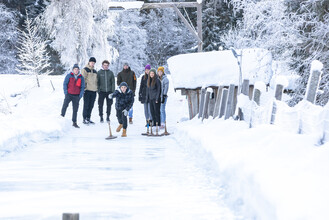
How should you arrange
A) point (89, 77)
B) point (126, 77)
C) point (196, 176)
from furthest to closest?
point (126, 77)
point (89, 77)
point (196, 176)

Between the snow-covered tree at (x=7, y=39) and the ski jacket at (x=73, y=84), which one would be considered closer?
the ski jacket at (x=73, y=84)

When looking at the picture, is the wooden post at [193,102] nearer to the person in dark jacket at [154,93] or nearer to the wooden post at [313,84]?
the person in dark jacket at [154,93]

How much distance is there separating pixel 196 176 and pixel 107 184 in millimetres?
1197

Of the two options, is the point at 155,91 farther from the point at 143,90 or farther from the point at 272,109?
the point at 272,109

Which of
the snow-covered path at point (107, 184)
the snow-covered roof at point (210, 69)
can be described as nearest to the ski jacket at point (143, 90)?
the snow-covered roof at point (210, 69)

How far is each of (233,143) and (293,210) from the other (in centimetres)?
321

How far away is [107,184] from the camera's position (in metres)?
4.75

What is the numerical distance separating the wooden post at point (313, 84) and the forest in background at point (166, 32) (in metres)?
5.55

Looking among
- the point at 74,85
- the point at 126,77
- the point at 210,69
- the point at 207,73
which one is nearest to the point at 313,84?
the point at 74,85

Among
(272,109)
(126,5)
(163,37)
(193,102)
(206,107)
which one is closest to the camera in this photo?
(272,109)

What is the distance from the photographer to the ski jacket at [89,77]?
12347mm

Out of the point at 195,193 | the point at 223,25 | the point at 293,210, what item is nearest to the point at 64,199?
the point at 195,193

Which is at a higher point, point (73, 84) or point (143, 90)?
point (73, 84)

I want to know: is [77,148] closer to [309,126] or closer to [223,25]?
[309,126]
